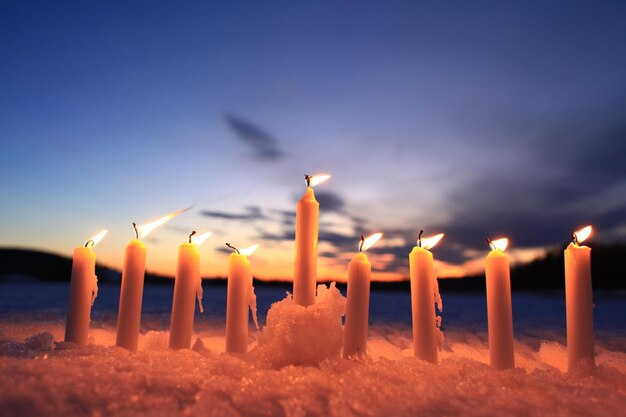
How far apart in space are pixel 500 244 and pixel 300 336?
926 millimetres

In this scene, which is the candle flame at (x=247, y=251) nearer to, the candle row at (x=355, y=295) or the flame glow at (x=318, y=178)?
the candle row at (x=355, y=295)

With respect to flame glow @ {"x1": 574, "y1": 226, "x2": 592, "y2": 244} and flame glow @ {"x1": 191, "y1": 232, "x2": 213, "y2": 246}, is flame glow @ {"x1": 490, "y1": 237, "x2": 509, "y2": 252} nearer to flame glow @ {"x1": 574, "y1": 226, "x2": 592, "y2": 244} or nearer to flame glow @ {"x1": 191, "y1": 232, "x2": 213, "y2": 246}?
flame glow @ {"x1": 574, "y1": 226, "x2": 592, "y2": 244}

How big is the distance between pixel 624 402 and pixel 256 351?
126 centimetres

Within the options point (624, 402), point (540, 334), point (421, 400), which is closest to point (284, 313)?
point (421, 400)

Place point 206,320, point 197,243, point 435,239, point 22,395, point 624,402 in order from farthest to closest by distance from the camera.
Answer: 1. point 206,320
2. point 197,243
3. point 435,239
4. point 624,402
5. point 22,395

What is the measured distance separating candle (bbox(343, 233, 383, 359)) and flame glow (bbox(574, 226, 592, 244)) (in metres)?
0.89

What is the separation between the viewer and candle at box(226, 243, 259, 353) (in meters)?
2.07

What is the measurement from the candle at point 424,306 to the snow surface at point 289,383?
113 millimetres

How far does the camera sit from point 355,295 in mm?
1855

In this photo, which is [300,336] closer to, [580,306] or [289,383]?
[289,383]

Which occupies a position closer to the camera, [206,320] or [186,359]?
[186,359]

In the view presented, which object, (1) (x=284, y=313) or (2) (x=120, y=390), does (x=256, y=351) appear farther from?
(2) (x=120, y=390)

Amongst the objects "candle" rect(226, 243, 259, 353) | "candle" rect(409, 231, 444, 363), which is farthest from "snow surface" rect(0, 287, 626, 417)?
"candle" rect(226, 243, 259, 353)

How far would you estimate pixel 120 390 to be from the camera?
52.2 inches
